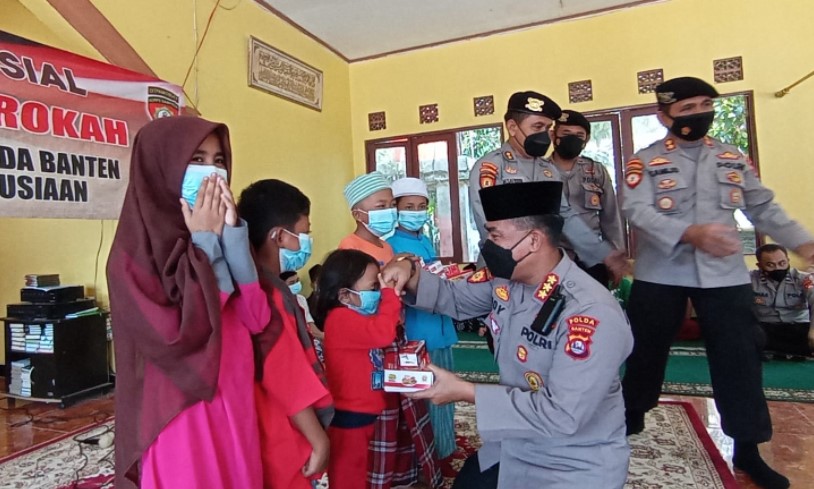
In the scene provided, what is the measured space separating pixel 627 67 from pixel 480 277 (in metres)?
4.67

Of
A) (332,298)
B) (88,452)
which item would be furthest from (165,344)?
(88,452)

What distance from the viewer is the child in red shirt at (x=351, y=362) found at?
1.86 m

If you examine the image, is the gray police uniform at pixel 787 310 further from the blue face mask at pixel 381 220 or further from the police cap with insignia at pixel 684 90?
the blue face mask at pixel 381 220

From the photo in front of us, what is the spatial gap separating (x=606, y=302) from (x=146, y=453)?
110 centimetres

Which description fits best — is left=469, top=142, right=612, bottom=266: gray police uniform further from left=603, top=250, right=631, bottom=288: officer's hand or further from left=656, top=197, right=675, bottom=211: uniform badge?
left=656, top=197, right=675, bottom=211: uniform badge

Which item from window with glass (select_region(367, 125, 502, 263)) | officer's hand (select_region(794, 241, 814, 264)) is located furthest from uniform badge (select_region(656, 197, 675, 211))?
window with glass (select_region(367, 125, 502, 263))

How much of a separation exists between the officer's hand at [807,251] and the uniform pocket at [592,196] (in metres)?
1.06

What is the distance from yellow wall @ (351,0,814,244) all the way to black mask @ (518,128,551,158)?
3.56 m

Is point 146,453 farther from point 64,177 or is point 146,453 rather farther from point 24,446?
point 24,446

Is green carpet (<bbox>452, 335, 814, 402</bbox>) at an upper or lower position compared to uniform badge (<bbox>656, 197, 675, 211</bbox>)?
lower

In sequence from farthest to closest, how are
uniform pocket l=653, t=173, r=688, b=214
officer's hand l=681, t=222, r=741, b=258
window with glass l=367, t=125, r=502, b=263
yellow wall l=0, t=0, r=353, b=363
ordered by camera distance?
window with glass l=367, t=125, r=502, b=263, yellow wall l=0, t=0, r=353, b=363, uniform pocket l=653, t=173, r=688, b=214, officer's hand l=681, t=222, r=741, b=258

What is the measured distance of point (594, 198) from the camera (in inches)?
119

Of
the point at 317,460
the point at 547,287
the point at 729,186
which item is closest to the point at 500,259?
the point at 547,287

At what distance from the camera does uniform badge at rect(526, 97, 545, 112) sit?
2.56 meters
